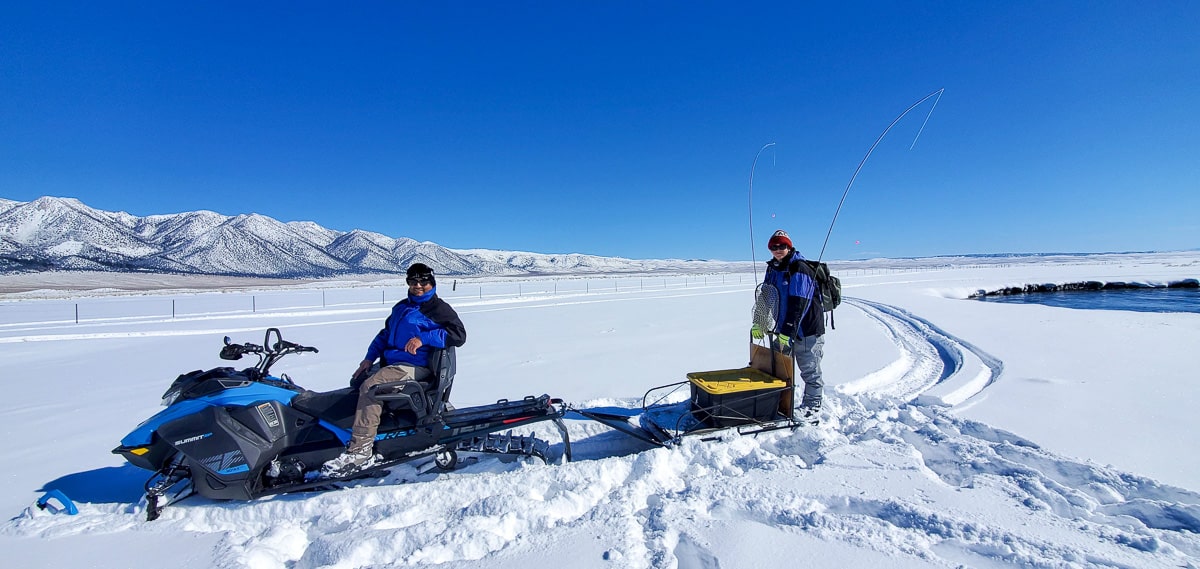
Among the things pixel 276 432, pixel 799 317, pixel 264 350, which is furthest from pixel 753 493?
pixel 264 350

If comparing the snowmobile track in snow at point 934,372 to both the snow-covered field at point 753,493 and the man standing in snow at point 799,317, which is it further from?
the man standing in snow at point 799,317

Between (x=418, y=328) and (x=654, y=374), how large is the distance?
4079mm

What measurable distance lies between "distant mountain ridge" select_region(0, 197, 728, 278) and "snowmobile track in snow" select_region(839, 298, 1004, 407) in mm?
113792

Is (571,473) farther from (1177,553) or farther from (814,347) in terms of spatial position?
(1177,553)

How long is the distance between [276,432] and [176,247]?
595ft

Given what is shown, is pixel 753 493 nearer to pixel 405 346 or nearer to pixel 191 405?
pixel 405 346

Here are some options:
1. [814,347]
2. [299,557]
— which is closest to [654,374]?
[814,347]

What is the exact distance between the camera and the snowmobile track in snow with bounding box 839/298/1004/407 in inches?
211

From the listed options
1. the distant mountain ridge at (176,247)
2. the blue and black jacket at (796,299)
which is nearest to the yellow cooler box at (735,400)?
the blue and black jacket at (796,299)

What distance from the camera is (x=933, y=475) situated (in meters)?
3.25

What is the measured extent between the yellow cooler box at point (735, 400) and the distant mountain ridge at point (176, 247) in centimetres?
11596

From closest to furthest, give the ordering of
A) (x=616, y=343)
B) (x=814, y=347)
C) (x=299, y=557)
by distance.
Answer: (x=299, y=557) < (x=814, y=347) < (x=616, y=343)

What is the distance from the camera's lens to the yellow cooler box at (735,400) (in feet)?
13.3

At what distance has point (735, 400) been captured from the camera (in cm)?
408
